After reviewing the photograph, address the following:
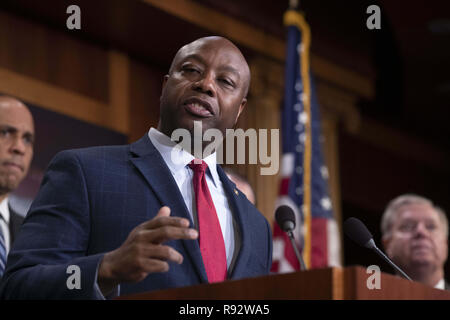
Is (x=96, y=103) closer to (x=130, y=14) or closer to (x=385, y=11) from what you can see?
(x=130, y=14)

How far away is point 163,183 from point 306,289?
600mm

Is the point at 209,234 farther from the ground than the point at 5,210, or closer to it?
closer to it

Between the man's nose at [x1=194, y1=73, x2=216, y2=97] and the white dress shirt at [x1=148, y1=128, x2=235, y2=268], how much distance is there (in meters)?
0.17

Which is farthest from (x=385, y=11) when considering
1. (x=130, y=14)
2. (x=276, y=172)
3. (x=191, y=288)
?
(x=191, y=288)

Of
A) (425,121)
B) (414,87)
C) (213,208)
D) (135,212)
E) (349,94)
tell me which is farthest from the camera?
(425,121)

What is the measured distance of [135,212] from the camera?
5.86 feet

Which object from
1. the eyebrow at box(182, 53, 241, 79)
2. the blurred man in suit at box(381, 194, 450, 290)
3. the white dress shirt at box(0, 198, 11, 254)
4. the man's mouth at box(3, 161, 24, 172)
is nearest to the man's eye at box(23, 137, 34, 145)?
the man's mouth at box(3, 161, 24, 172)

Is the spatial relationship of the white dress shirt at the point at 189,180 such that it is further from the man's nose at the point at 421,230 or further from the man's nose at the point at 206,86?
the man's nose at the point at 421,230

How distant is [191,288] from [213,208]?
511 millimetres

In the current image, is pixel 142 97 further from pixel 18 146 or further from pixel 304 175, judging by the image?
pixel 18 146

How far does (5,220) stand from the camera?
12.1ft

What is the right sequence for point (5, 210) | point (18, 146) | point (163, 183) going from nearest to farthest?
1. point (163, 183)
2. point (5, 210)
3. point (18, 146)

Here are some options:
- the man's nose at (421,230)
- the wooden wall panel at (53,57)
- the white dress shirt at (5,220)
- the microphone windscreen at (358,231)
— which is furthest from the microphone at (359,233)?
the wooden wall panel at (53,57)

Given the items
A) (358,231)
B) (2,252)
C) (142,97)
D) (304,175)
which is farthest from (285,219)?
(142,97)
